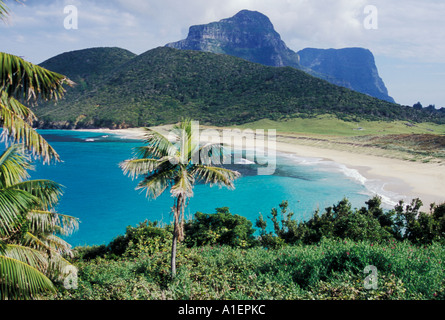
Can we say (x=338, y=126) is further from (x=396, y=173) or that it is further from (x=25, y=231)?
(x=25, y=231)

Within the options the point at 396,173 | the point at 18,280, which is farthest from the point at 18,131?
the point at 396,173

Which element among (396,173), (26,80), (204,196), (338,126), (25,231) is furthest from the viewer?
(338,126)

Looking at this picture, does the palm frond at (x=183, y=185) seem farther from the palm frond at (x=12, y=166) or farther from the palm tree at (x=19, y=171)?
the palm frond at (x=12, y=166)

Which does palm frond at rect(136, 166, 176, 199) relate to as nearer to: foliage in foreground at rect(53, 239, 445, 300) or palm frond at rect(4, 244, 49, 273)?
foliage in foreground at rect(53, 239, 445, 300)
